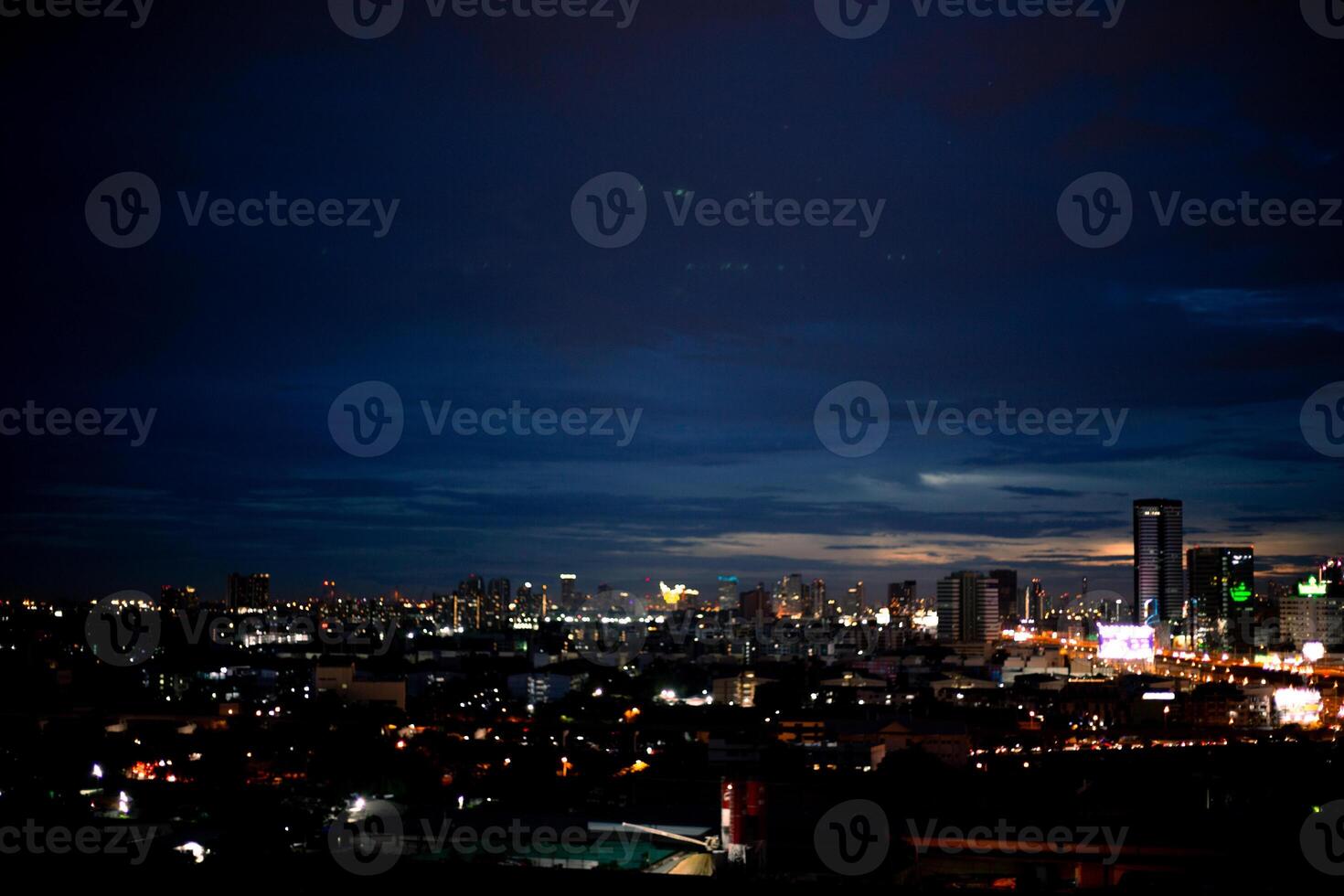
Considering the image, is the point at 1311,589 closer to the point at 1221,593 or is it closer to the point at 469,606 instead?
the point at 1221,593

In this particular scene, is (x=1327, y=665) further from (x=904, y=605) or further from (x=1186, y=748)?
(x=904, y=605)

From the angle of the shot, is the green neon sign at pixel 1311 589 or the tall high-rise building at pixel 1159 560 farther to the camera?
the tall high-rise building at pixel 1159 560

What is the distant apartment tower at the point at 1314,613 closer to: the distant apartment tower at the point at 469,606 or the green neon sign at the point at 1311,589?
the green neon sign at the point at 1311,589

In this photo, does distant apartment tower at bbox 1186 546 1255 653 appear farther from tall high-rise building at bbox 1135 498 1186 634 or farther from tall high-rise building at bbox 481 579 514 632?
tall high-rise building at bbox 481 579 514 632

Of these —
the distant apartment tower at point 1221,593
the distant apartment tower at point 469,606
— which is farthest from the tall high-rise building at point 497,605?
the distant apartment tower at point 1221,593

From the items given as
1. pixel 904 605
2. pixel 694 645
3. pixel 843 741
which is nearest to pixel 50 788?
pixel 843 741

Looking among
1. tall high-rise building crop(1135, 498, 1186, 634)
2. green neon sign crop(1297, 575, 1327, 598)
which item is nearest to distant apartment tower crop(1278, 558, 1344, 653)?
green neon sign crop(1297, 575, 1327, 598)

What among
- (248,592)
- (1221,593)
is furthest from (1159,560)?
(248,592)
